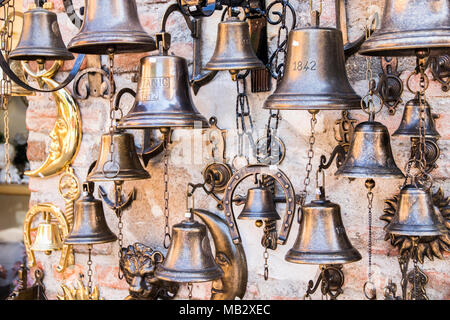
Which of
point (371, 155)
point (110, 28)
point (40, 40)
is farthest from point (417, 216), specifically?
point (40, 40)

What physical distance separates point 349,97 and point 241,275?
2.93 ft

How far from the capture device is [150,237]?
2984mm

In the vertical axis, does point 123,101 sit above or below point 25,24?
below

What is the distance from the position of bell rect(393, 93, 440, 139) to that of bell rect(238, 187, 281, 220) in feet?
1.67

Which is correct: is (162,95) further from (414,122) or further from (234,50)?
(414,122)

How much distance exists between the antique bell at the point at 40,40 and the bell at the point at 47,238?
Answer: 787 mm

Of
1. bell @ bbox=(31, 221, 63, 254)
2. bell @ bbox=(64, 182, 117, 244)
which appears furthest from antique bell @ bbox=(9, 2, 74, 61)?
bell @ bbox=(31, 221, 63, 254)

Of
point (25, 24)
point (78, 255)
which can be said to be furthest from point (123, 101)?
point (78, 255)

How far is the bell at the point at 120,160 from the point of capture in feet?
8.82

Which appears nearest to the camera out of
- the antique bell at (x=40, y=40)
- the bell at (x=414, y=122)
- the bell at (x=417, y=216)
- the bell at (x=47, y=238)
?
the bell at (x=417, y=216)

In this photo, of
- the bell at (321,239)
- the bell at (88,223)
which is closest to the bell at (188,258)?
the bell at (321,239)

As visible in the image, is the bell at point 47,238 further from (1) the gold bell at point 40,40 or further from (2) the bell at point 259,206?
(2) the bell at point 259,206

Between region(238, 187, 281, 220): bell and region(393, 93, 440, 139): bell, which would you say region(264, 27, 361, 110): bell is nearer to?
region(393, 93, 440, 139): bell

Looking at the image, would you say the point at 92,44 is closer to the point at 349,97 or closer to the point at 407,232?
the point at 349,97
